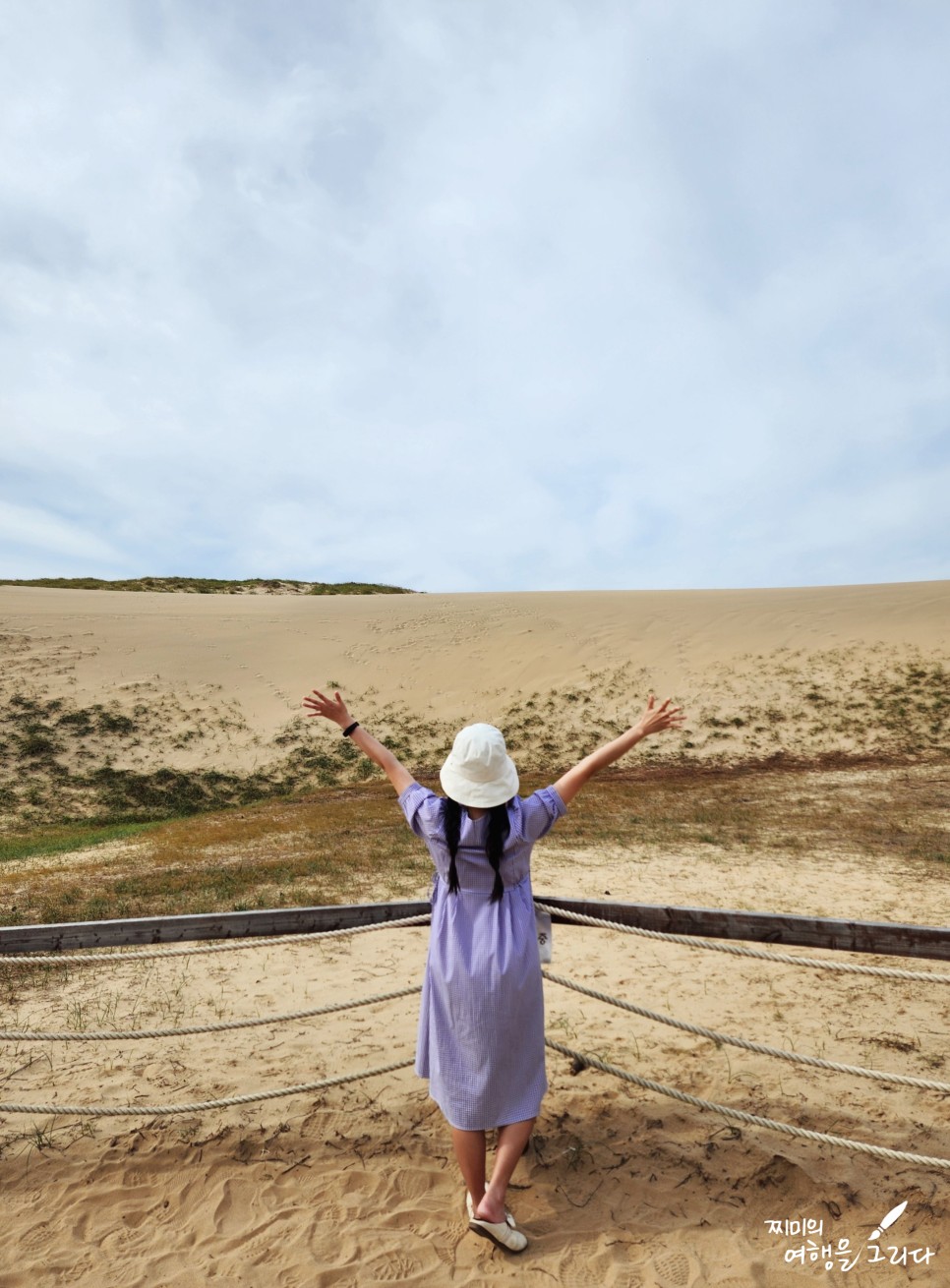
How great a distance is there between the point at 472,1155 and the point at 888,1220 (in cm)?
182

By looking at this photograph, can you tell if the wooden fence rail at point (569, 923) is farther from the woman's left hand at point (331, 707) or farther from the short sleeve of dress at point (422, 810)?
the woman's left hand at point (331, 707)

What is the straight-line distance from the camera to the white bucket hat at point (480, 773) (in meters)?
Answer: 2.92

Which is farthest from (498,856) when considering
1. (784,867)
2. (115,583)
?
(115,583)

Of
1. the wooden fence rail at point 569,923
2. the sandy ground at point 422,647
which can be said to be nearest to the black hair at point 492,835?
the wooden fence rail at point 569,923

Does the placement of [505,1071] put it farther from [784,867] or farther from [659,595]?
[659,595]

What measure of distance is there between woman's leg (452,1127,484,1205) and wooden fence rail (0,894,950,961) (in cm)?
99

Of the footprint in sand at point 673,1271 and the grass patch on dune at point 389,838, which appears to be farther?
the grass patch on dune at point 389,838

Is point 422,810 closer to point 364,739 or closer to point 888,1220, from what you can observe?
point 364,739

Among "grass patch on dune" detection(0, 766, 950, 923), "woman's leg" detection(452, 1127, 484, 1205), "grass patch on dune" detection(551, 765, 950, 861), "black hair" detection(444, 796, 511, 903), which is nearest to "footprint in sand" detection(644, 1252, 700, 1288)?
"woman's leg" detection(452, 1127, 484, 1205)

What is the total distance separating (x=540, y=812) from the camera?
303cm

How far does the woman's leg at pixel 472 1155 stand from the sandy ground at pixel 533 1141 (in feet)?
0.94

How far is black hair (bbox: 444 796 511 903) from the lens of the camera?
2963 mm

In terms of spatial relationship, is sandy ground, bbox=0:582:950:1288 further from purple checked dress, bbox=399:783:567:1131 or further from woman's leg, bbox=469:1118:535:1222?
purple checked dress, bbox=399:783:567:1131

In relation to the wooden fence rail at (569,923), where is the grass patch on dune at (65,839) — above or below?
below
